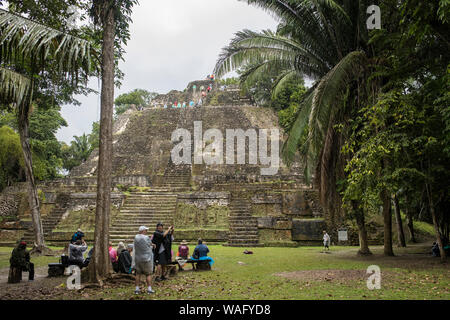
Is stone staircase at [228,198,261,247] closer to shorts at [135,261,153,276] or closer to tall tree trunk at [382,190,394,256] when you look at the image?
tall tree trunk at [382,190,394,256]

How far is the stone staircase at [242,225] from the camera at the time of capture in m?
13.8

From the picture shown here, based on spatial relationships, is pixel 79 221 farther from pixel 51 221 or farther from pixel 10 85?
pixel 10 85

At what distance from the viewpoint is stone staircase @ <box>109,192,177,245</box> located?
46.1 feet

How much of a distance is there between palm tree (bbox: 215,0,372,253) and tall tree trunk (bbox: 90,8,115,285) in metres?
3.42

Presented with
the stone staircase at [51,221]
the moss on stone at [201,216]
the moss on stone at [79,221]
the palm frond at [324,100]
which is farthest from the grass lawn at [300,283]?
the stone staircase at [51,221]

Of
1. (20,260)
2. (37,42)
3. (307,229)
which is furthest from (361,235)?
(37,42)

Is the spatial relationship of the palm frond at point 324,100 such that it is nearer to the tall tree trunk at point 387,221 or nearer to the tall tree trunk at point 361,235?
the tall tree trunk at point 387,221

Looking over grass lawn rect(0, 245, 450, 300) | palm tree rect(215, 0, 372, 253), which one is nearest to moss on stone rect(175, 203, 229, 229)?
grass lawn rect(0, 245, 450, 300)

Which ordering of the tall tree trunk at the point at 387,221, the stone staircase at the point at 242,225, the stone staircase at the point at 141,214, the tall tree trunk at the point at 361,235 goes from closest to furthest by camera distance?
the tall tree trunk at the point at 387,221
the tall tree trunk at the point at 361,235
the stone staircase at the point at 242,225
the stone staircase at the point at 141,214

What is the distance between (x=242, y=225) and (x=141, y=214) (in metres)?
4.69

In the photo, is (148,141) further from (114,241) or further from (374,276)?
(374,276)

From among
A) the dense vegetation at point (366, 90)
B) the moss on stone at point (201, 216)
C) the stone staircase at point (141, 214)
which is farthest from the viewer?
the moss on stone at point (201, 216)

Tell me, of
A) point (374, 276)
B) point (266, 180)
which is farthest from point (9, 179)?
point (374, 276)

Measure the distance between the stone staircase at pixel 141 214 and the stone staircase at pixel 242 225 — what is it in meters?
2.77
